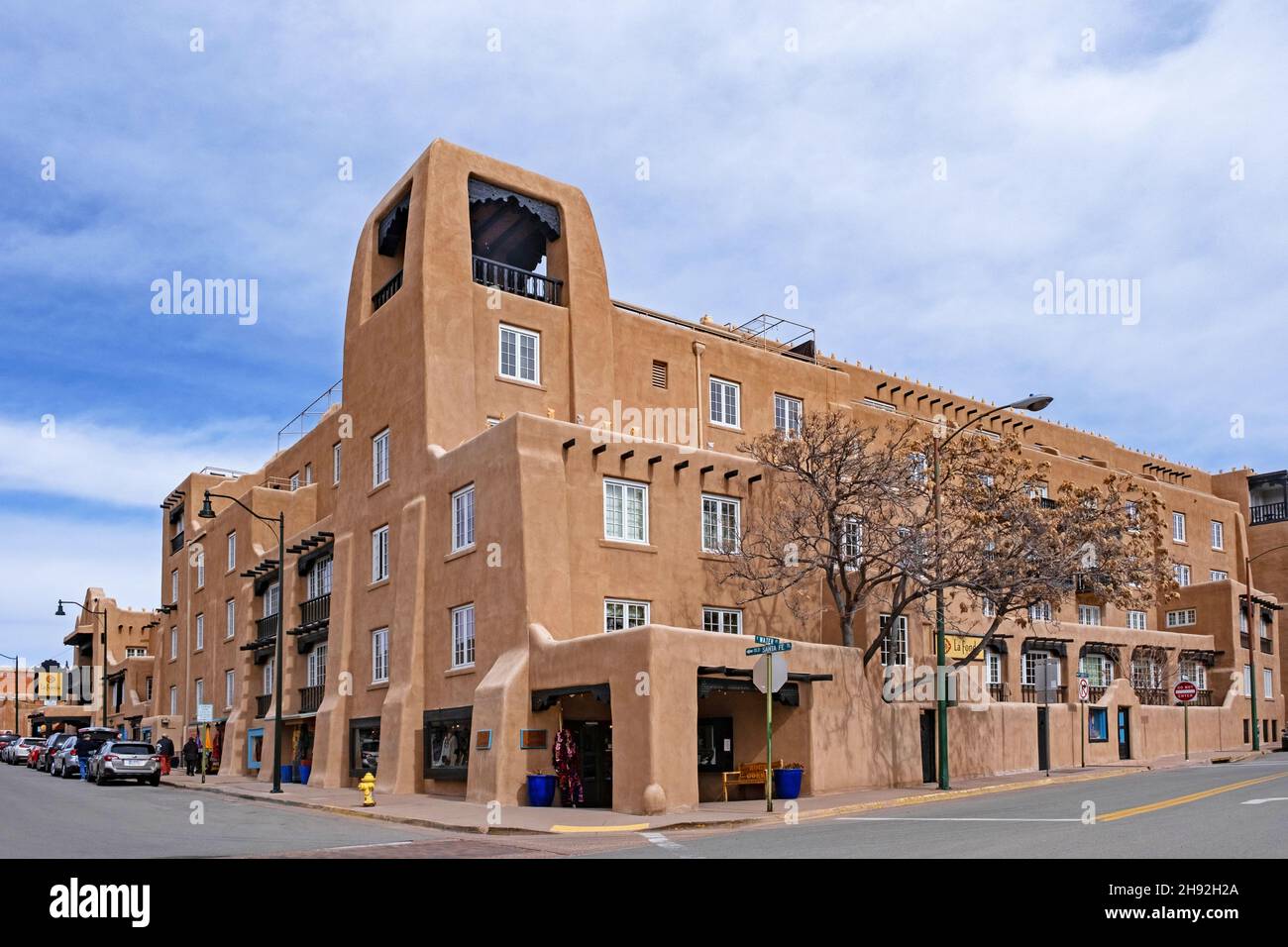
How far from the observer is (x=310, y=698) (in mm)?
40812

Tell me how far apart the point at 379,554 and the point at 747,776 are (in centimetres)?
1396

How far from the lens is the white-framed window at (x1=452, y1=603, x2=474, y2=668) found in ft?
100

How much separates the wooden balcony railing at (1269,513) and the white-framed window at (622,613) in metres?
50.6

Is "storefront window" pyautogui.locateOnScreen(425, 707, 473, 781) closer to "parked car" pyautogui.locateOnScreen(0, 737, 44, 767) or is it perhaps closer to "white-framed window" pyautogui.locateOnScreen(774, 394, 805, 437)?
"white-framed window" pyautogui.locateOnScreen(774, 394, 805, 437)

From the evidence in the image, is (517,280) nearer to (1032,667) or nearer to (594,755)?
(594,755)

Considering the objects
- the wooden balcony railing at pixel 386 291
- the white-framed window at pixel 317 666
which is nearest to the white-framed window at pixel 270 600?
the white-framed window at pixel 317 666

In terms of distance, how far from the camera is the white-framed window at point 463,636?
100 feet

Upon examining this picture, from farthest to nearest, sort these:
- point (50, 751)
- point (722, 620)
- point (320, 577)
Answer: point (50, 751)
point (320, 577)
point (722, 620)

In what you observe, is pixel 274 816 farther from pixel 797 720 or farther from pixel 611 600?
pixel 797 720

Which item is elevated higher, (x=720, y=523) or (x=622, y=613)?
(x=720, y=523)

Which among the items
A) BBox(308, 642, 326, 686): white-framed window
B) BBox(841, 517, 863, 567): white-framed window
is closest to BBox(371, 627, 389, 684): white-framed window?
BBox(308, 642, 326, 686): white-framed window

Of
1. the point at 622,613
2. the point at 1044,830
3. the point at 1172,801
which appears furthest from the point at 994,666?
the point at 1044,830

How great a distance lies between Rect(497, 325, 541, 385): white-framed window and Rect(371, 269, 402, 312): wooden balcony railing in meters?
3.94
